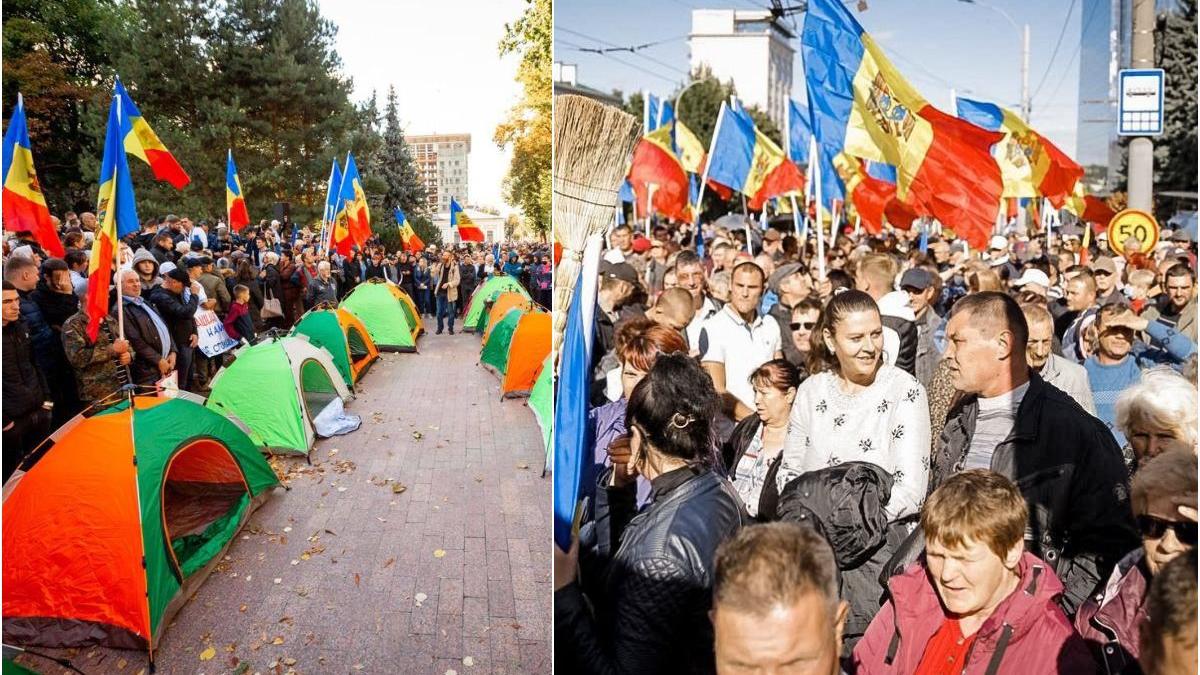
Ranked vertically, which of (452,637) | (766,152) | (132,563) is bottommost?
(452,637)

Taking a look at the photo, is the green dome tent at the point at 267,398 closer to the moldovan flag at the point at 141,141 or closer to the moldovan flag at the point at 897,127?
the moldovan flag at the point at 141,141

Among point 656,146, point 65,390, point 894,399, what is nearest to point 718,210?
point 656,146

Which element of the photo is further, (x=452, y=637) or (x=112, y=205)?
(x=112, y=205)

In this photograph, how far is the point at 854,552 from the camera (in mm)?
2545

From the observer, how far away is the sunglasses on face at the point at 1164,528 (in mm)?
1870

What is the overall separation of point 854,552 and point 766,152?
36.2ft

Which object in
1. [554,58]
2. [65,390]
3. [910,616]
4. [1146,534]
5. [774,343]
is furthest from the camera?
[65,390]

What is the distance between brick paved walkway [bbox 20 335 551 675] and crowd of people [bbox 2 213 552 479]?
1.43m

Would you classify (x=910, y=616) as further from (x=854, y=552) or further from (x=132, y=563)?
(x=132, y=563)

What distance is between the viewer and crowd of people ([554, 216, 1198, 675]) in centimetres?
157

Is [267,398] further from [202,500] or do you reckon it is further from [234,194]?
[234,194]

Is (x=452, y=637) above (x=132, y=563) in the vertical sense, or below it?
below

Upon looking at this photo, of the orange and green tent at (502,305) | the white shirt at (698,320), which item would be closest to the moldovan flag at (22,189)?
the white shirt at (698,320)

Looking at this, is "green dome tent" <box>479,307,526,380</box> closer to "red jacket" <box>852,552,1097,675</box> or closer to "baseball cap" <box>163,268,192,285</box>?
"baseball cap" <box>163,268,192,285</box>
